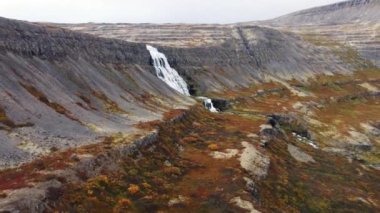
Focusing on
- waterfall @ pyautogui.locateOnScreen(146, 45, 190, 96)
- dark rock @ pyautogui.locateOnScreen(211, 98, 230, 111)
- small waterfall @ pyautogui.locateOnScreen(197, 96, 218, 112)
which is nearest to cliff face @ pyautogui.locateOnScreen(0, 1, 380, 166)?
waterfall @ pyautogui.locateOnScreen(146, 45, 190, 96)

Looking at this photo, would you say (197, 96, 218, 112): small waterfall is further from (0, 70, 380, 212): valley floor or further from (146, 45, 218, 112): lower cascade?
(0, 70, 380, 212): valley floor

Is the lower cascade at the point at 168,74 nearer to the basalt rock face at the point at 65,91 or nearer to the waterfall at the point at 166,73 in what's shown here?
the waterfall at the point at 166,73

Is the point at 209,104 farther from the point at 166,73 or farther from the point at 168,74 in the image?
the point at 168,74

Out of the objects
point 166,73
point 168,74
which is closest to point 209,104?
point 166,73

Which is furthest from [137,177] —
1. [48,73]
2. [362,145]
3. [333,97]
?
[333,97]

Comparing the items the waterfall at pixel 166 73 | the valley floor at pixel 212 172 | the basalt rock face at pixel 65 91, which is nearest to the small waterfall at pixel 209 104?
the waterfall at pixel 166 73

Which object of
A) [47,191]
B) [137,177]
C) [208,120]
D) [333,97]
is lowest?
[333,97]

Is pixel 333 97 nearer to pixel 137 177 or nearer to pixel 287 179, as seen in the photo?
pixel 287 179
